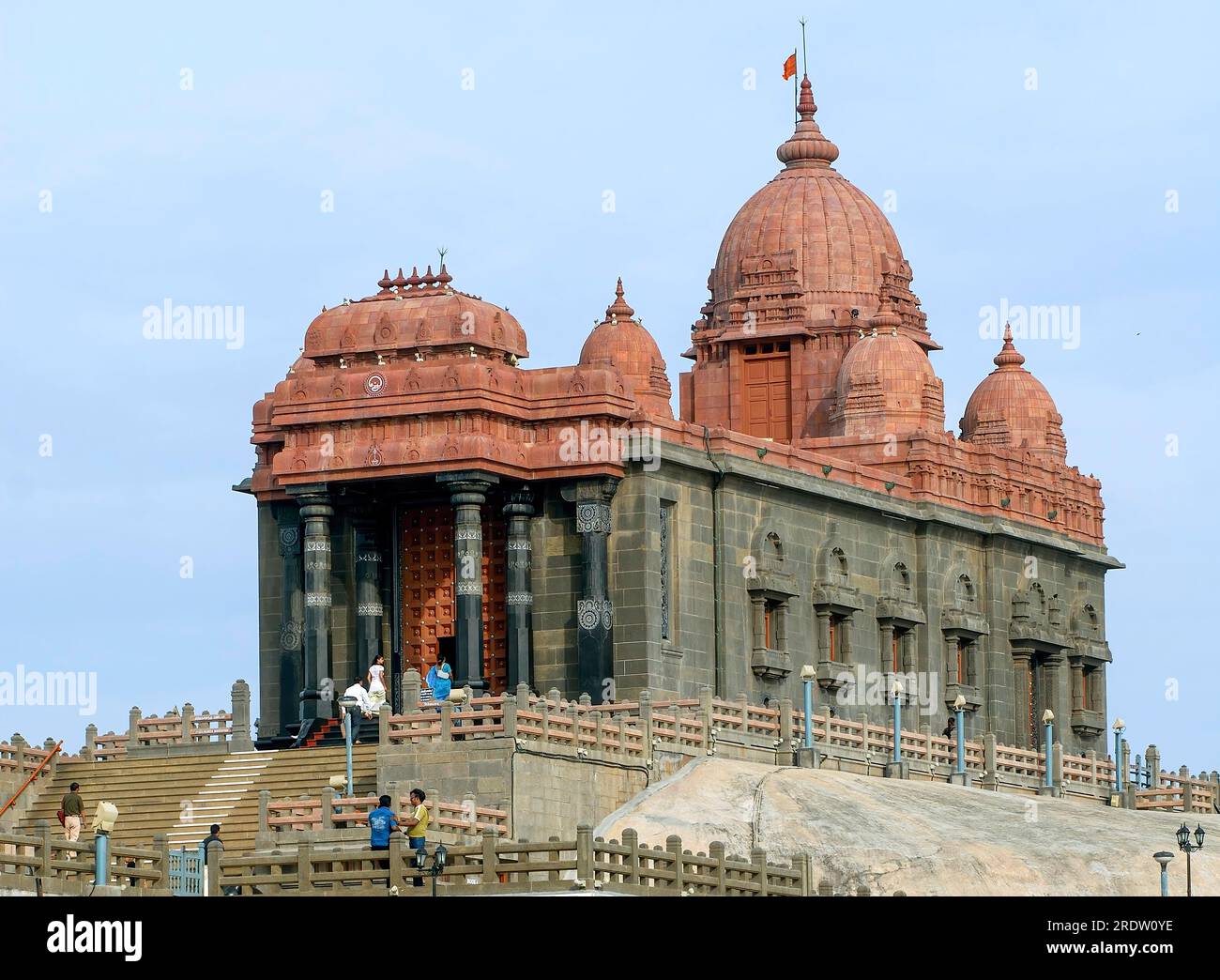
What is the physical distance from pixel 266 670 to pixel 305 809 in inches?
588

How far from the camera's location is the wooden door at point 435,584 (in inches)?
2975

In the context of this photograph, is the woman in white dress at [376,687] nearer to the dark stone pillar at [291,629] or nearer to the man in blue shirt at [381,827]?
the dark stone pillar at [291,629]

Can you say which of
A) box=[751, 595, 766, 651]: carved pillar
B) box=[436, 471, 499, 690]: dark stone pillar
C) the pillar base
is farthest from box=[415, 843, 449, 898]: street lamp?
box=[751, 595, 766, 651]: carved pillar

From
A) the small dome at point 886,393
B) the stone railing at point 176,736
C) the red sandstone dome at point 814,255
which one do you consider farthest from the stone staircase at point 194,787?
the red sandstone dome at point 814,255

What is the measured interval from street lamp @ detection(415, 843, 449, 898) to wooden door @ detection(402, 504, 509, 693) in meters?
20.1

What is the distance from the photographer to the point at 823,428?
292 ft

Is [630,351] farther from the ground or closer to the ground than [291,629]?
farther from the ground

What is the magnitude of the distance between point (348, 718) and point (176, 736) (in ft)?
19.1

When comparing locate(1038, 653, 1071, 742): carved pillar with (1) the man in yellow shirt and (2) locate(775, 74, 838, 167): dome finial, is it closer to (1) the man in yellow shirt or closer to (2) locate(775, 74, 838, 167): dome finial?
(2) locate(775, 74, 838, 167): dome finial

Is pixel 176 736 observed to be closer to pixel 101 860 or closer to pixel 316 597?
pixel 316 597

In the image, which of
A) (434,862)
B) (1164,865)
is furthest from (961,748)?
(434,862)

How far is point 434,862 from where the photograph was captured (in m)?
53.0
